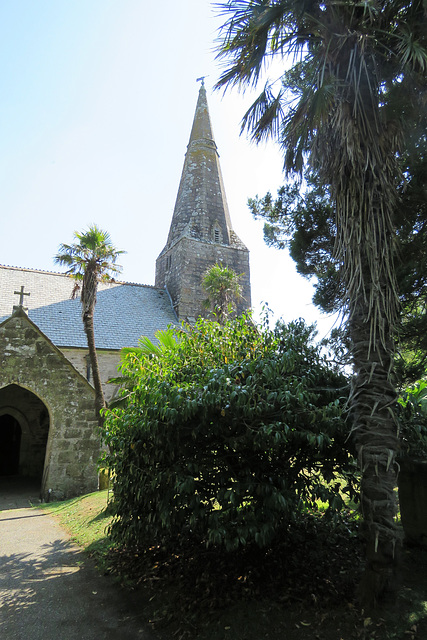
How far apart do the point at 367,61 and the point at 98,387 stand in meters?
9.36

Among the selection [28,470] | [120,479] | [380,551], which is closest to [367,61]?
[380,551]

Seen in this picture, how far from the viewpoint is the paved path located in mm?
3756

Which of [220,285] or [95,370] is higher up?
[220,285]

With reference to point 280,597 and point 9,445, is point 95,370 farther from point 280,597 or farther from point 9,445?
point 280,597

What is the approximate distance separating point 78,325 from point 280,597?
16542mm

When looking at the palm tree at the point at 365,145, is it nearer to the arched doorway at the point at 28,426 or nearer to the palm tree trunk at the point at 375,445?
the palm tree trunk at the point at 375,445

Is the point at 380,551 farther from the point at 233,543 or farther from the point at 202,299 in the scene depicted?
the point at 202,299

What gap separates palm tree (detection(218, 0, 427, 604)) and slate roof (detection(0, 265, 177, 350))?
12.4 meters

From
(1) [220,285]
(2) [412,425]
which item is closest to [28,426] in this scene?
(1) [220,285]

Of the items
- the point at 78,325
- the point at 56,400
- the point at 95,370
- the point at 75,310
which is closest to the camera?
the point at 56,400

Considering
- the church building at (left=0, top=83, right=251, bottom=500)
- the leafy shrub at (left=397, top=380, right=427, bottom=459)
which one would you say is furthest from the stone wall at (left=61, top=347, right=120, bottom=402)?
the leafy shrub at (left=397, top=380, right=427, bottom=459)

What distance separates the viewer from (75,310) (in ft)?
64.2

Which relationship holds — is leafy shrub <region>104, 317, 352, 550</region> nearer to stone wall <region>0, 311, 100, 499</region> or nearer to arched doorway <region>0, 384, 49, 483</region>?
stone wall <region>0, 311, 100, 499</region>

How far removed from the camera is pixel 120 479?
4.87 metres
